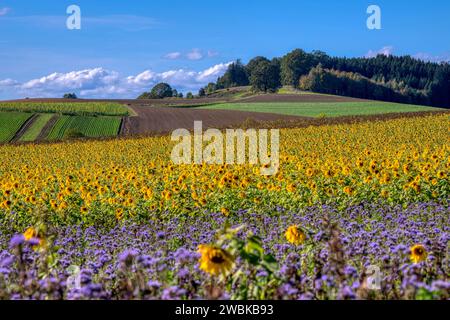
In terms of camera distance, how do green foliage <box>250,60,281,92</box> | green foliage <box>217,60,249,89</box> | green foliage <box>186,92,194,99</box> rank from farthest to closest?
1. green foliage <box>217,60,249,89</box>
2. green foliage <box>186,92,194,99</box>
3. green foliage <box>250,60,281,92</box>

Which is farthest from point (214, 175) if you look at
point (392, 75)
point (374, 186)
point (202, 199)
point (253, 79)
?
point (392, 75)

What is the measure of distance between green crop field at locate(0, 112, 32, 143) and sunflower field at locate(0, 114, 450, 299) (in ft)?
107

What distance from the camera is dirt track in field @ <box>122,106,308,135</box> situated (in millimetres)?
47531

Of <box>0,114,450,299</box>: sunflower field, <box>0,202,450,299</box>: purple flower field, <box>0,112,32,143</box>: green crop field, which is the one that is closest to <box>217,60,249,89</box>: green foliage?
<box>0,112,32,143</box>: green crop field

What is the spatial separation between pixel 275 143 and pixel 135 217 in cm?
1691

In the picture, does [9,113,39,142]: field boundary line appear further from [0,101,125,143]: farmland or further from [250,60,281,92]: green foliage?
[250,60,281,92]: green foliage

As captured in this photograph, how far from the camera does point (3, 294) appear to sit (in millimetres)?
4281

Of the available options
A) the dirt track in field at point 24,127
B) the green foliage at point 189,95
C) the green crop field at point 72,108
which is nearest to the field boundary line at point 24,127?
the dirt track in field at point 24,127

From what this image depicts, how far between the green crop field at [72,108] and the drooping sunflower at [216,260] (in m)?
58.9

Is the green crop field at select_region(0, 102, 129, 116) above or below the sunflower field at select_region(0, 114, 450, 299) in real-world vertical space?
above

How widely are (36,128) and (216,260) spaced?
4964 cm

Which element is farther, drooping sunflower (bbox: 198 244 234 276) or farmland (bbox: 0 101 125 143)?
farmland (bbox: 0 101 125 143)

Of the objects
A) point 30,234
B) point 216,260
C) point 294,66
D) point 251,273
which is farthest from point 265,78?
point 216,260
